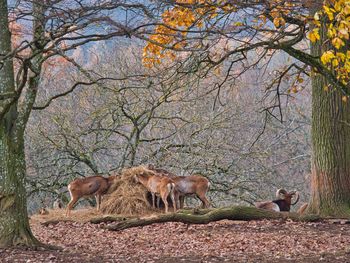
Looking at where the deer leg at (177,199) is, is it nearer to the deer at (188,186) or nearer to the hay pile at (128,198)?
the deer at (188,186)

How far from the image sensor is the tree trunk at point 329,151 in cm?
1308

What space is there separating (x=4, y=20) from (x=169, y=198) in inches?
262

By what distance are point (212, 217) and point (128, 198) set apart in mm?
2674

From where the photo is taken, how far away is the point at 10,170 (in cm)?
984

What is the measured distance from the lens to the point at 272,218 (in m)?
13.1

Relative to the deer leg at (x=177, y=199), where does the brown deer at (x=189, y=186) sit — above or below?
above

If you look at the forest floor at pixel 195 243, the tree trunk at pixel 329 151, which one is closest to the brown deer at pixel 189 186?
the forest floor at pixel 195 243

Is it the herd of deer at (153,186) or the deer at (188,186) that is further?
the deer at (188,186)

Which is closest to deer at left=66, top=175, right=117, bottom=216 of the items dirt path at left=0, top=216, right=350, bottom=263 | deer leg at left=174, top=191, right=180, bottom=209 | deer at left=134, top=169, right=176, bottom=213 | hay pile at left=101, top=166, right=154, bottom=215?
hay pile at left=101, top=166, right=154, bottom=215

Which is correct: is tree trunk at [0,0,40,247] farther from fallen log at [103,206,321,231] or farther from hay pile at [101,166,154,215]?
hay pile at [101,166,154,215]

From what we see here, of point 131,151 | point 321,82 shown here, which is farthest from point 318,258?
point 131,151

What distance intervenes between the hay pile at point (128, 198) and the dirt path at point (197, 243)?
1.30m

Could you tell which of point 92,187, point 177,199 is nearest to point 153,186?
point 177,199

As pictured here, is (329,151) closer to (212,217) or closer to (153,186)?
(212,217)
